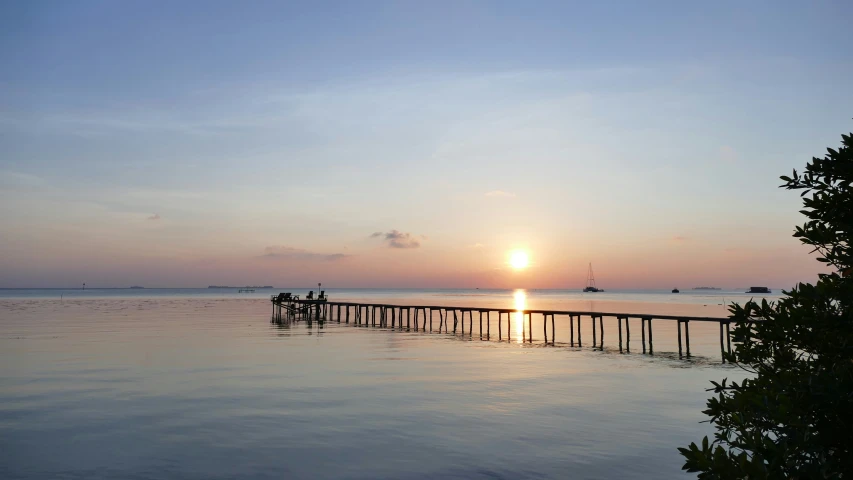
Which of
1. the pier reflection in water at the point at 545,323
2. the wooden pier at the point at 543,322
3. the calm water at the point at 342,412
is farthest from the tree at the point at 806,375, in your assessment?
the pier reflection in water at the point at 545,323

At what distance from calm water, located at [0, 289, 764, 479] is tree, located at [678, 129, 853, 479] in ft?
25.2

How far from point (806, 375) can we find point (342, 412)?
15388 mm

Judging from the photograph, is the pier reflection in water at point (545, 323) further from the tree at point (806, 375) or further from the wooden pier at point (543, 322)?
the tree at point (806, 375)

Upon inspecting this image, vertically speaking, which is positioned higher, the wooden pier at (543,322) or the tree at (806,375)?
the tree at (806,375)

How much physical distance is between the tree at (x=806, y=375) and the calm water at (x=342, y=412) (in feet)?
25.2

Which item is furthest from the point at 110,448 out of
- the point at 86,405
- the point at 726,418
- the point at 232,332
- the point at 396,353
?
the point at 232,332

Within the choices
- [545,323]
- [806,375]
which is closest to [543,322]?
[545,323]

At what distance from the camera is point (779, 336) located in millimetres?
6285

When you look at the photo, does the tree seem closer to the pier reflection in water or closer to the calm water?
the calm water

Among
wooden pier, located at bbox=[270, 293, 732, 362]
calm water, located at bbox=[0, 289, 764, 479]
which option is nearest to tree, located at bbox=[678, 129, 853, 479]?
calm water, located at bbox=[0, 289, 764, 479]

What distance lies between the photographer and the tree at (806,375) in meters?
5.37

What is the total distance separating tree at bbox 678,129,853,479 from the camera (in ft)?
17.6

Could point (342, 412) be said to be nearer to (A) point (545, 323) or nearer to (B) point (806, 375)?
(B) point (806, 375)

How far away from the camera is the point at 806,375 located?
5871 mm
